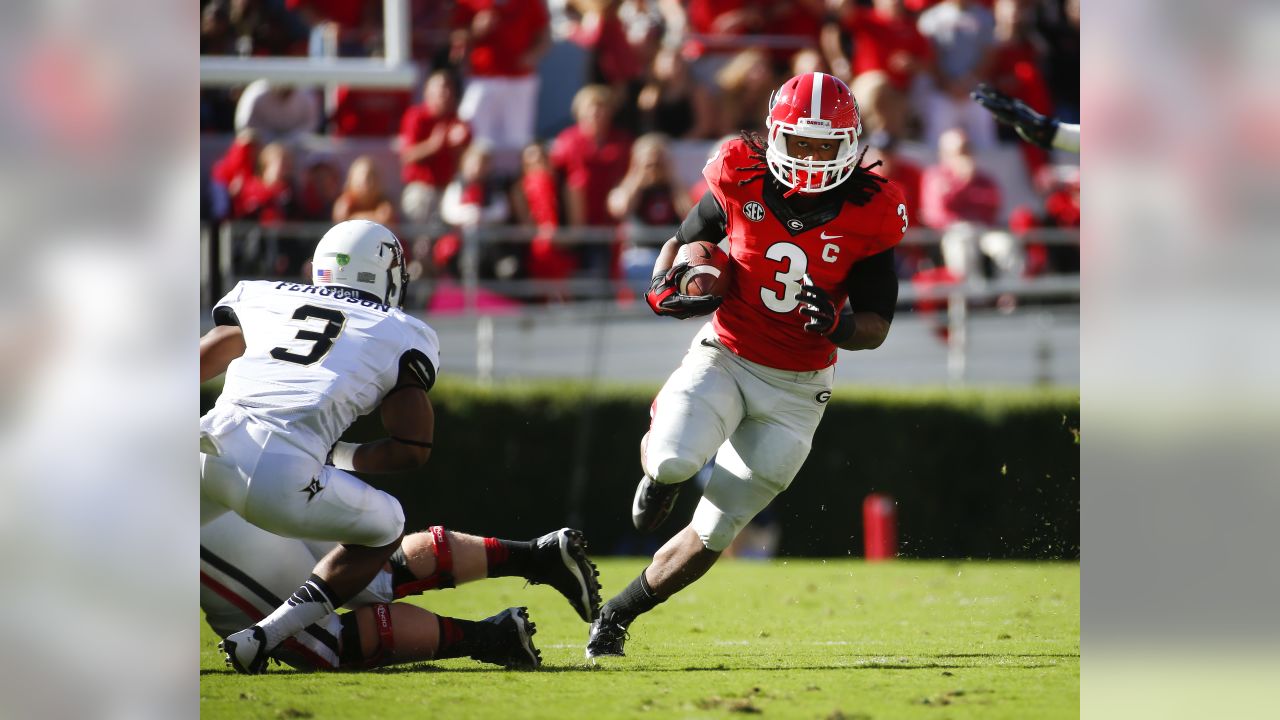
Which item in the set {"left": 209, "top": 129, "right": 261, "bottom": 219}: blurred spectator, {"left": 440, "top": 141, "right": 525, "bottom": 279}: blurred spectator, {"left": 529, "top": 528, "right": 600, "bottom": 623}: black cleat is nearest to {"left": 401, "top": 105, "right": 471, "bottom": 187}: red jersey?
{"left": 440, "top": 141, "right": 525, "bottom": 279}: blurred spectator

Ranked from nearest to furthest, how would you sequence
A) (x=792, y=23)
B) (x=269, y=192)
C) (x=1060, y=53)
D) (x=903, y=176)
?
1. (x=269, y=192)
2. (x=903, y=176)
3. (x=792, y=23)
4. (x=1060, y=53)

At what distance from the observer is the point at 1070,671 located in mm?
4605

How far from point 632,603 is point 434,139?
631cm

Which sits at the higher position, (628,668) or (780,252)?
(780,252)

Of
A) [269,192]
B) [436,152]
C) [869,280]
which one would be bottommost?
[269,192]

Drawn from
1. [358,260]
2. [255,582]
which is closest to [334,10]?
[358,260]

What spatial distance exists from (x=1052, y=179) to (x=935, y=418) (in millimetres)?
2507

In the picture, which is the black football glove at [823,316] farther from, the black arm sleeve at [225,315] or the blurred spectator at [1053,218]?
the blurred spectator at [1053,218]

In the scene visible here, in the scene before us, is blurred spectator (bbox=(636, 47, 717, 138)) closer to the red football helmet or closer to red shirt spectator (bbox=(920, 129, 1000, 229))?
red shirt spectator (bbox=(920, 129, 1000, 229))

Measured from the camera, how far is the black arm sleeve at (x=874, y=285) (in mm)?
4805

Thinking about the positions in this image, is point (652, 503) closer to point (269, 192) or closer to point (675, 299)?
point (675, 299)

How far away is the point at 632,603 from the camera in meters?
4.90
